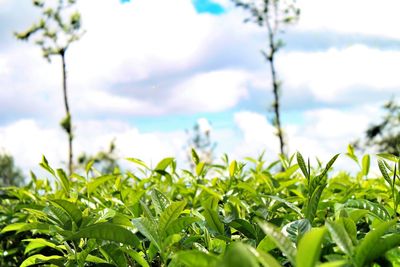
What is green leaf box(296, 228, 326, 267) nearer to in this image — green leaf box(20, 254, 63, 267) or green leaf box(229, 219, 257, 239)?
green leaf box(229, 219, 257, 239)

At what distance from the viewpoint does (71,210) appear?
3.71 feet

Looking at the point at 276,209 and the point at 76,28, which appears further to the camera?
the point at 76,28

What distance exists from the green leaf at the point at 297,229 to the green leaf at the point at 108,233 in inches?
10.3

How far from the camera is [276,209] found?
140cm

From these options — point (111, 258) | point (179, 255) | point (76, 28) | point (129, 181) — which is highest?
point (76, 28)

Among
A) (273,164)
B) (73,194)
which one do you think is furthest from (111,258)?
(273,164)

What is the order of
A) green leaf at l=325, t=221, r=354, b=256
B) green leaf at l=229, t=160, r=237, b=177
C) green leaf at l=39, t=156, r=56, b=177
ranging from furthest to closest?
green leaf at l=229, t=160, r=237, b=177
green leaf at l=39, t=156, r=56, b=177
green leaf at l=325, t=221, r=354, b=256

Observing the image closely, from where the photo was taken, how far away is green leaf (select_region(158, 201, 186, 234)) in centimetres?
99

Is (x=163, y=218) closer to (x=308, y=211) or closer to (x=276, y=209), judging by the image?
(x=308, y=211)

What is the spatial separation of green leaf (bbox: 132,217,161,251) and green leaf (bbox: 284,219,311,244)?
221mm

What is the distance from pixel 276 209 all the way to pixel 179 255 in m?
0.77

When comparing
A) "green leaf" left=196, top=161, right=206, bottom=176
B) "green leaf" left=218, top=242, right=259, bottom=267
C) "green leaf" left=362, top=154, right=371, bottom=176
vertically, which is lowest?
"green leaf" left=362, top=154, right=371, bottom=176

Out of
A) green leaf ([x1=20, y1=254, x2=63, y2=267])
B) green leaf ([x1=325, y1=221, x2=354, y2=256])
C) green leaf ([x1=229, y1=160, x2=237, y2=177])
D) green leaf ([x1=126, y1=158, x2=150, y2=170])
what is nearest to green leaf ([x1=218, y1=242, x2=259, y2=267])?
green leaf ([x1=325, y1=221, x2=354, y2=256])

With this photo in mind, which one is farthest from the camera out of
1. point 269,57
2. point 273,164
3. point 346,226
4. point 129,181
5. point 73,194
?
point 269,57
